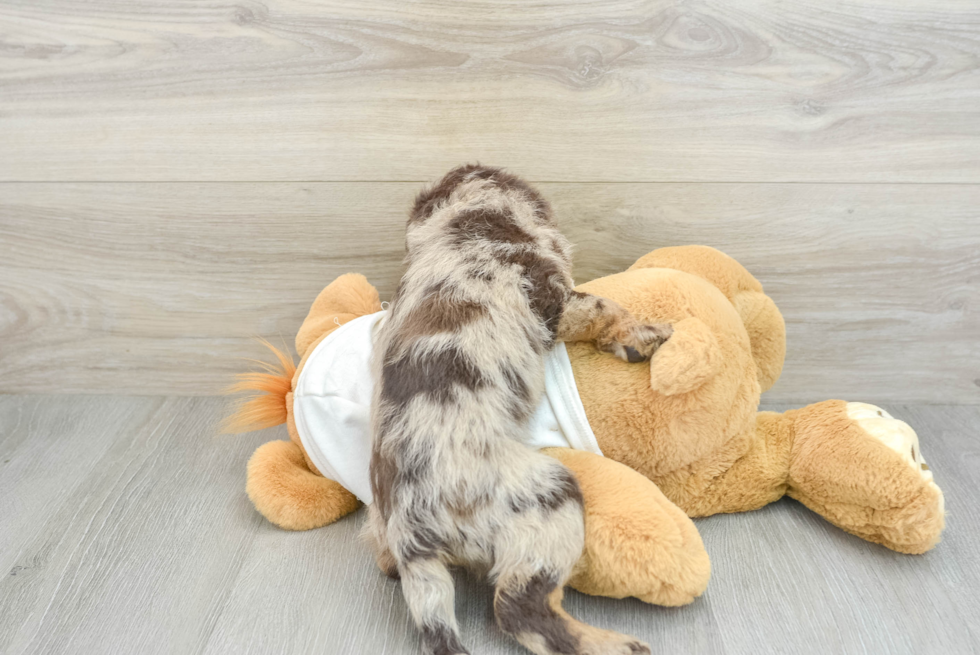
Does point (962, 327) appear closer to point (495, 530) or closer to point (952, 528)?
point (952, 528)

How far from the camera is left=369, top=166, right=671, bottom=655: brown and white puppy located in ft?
2.39

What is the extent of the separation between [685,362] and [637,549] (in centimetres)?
22

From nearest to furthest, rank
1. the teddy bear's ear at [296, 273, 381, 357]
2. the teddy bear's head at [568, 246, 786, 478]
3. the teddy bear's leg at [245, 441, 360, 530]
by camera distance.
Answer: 1. the teddy bear's head at [568, 246, 786, 478]
2. the teddy bear's leg at [245, 441, 360, 530]
3. the teddy bear's ear at [296, 273, 381, 357]

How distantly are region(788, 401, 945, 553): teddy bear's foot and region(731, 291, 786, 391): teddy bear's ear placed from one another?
11 cm

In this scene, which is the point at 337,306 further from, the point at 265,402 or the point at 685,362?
the point at 685,362

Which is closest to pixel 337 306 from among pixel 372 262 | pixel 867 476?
pixel 372 262

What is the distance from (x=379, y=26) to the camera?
1.04m

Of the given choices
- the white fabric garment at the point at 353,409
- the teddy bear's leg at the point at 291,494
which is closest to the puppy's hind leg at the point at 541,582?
the white fabric garment at the point at 353,409

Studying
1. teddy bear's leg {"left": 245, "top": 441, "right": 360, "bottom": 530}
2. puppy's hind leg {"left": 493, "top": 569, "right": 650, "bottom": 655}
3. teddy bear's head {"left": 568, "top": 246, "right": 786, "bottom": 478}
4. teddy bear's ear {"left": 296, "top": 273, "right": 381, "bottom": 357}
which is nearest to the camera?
puppy's hind leg {"left": 493, "top": 569, "right": 650, "bottom": 655}

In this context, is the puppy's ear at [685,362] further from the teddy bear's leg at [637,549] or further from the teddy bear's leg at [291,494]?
the teddy bear's leg at [291,494]

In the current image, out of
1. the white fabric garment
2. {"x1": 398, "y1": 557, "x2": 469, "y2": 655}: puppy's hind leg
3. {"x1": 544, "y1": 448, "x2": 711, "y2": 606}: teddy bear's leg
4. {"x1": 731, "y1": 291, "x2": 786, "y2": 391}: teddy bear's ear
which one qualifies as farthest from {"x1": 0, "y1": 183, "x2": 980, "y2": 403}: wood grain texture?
{"x1": 398, "y1": 557, "x2": 469, "y2": 655}: puppy's hind leg

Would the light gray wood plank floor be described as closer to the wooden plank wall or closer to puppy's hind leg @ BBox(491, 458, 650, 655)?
puppy's hind leg @ BBox(491, 458, 650, 655)

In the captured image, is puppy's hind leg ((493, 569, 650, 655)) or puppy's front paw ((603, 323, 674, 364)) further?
puppy's front paw ((603, 323, 674, 364))

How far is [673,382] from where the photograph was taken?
0.81 metres
